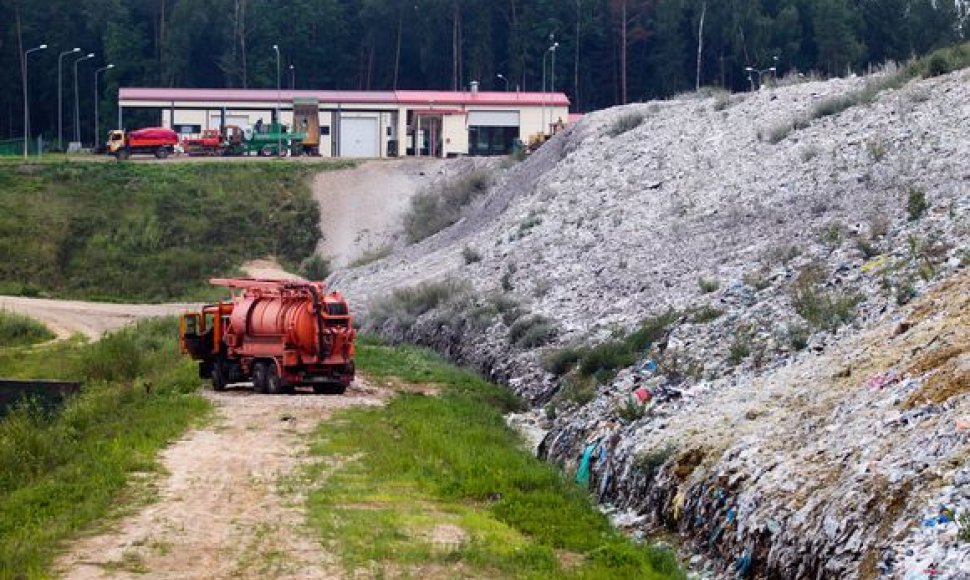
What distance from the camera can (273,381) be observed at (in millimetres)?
32281

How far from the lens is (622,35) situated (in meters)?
108

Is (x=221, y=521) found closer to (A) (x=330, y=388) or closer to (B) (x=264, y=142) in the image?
(A) (x=330, y=388)

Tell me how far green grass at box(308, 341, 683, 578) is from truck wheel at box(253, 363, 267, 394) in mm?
3937

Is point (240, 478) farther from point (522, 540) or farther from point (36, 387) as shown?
point (36, 387)

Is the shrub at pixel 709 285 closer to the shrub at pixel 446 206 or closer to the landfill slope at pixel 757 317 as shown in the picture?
the landfill slope at pixel 757 317

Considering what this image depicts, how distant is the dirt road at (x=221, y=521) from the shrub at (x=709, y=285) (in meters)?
7.33

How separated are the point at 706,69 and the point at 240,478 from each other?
91.0 m

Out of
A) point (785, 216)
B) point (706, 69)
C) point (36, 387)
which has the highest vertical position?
point (706, 69)

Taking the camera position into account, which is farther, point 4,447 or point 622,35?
point 622,35

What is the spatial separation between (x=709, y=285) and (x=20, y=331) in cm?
2822

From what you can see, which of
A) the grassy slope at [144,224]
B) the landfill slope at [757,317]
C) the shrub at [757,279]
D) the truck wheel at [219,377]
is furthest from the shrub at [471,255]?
the grassy slope at [144,224]

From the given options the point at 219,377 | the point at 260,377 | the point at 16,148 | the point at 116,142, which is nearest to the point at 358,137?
the point at 116,142

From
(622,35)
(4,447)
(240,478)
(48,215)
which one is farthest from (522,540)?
(622,35)

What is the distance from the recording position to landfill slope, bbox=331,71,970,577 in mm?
15625
